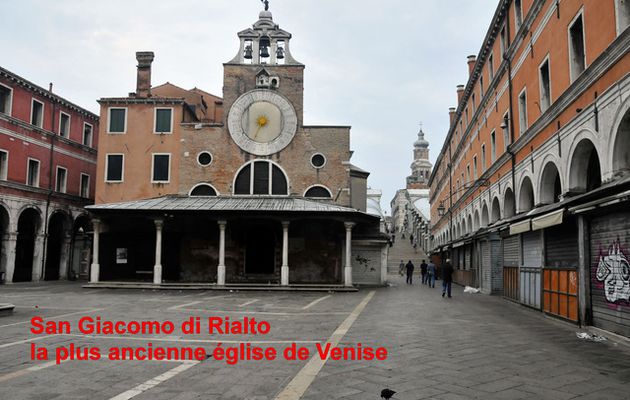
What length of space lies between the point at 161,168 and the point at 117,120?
3734 mm

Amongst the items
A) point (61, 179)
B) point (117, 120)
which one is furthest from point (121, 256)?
point (61, 179)

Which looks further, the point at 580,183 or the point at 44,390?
the point at 580,183

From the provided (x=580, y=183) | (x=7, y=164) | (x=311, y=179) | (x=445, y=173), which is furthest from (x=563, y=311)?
(x=445, y=173)

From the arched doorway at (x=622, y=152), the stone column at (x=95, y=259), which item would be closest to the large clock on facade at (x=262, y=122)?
the stone column at (x=95, y=259)

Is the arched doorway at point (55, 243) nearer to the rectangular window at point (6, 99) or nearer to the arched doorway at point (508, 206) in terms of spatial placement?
the rectangular window at point (6, 99)

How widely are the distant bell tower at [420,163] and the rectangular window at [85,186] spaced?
93475 millimetres

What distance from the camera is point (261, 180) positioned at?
2808 centimetres

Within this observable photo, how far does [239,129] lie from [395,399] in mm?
24078

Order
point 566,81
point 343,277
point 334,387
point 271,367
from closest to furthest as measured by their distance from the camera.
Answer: point 334,387 < point 271,367 < point 566,81 < point 343,277

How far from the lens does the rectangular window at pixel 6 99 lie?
28103 mm

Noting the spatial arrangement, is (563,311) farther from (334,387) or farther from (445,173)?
(445,173)

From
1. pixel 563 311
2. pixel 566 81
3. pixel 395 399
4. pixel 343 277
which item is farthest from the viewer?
pixel 343 277

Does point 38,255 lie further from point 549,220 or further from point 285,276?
point 549,220

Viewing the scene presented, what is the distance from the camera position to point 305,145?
2827 centimetres
